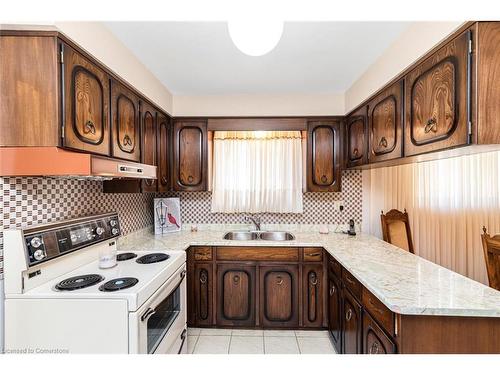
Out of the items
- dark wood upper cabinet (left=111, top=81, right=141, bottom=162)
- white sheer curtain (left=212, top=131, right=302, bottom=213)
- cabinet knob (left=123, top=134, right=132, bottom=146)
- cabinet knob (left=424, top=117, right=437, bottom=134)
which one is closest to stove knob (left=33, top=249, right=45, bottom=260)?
dark wood upper cabinet (left=111, top=81, right=141, bottom=162)

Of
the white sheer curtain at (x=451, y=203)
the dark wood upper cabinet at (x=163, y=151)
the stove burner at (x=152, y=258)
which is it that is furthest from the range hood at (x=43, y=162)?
the white sheer curtain at (x=451, y=203)

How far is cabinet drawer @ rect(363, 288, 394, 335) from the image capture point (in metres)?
1.21

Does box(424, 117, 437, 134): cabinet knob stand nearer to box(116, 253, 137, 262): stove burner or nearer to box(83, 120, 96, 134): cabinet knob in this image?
box(83, 120, 96, 134): cabinet knob

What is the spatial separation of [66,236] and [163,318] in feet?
2.48

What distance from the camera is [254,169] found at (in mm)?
3006

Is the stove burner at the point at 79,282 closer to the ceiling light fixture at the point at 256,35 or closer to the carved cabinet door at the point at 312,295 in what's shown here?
the ceiling light fixture at the point at 256,35

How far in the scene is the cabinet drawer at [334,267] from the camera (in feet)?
6.65

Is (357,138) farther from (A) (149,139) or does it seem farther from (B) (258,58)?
(A) (149,139)

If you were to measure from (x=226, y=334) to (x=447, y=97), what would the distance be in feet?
7.98

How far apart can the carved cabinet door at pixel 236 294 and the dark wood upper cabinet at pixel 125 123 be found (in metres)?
1.30

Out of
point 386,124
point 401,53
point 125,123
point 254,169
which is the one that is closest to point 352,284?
point 386,124

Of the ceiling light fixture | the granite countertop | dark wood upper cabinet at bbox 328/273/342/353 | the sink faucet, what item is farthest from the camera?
the sink faucet

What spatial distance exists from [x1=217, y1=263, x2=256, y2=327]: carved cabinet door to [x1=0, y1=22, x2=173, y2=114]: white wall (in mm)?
1713
